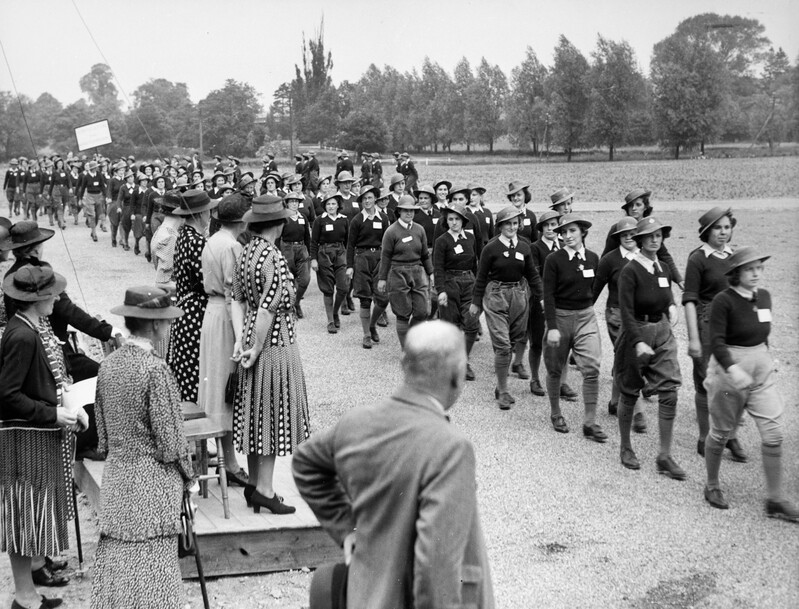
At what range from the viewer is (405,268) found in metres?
10.6

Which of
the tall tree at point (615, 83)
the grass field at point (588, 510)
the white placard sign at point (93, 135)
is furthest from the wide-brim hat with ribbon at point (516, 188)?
the tall tree at point (615, 83)

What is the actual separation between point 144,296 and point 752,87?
28.9 meters

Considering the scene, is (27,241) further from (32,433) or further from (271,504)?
(271,504)

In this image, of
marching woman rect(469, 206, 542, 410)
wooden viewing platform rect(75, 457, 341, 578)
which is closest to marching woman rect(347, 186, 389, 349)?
marching woman rect(469, 206, 542, 410)

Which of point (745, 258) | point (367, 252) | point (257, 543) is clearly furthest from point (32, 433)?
point (367, 252)

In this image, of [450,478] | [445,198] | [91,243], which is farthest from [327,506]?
[91,243]

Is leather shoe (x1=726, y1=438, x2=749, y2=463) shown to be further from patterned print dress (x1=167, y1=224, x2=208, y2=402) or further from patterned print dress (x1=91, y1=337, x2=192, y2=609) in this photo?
patterned print dress (x1=91, y1=337, x2=192, y2=609)

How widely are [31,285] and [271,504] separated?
77.0 inches

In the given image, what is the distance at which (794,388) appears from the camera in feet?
30.9

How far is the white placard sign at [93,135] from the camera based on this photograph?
488 inches

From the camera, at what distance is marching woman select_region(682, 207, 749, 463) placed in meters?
7.39

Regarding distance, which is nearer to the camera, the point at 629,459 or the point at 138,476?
the point at 138,476

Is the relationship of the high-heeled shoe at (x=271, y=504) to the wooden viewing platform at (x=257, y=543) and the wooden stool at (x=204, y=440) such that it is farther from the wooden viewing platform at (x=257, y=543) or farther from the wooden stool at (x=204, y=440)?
the wooden stool at (x=204, y=440)

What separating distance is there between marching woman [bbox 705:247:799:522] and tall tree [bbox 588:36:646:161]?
32103mm
